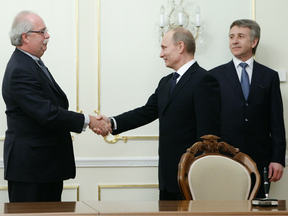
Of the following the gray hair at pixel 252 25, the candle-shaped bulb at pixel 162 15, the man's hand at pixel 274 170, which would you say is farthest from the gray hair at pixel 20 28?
the man's hand at pixel 274 170

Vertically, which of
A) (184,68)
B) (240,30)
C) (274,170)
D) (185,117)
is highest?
(240,30)

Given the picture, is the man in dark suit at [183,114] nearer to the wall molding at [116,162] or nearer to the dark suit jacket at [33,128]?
the dark suit jacket at [33,128]

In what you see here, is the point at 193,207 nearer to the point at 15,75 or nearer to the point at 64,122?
the point at 64,122

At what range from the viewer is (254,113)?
3.21 metres

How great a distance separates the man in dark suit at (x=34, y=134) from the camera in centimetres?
245

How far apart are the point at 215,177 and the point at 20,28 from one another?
1554mm

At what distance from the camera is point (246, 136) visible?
320cm

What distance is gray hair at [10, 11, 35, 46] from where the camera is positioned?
2648mm

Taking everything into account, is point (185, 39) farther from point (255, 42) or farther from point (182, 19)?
point (255, 42)

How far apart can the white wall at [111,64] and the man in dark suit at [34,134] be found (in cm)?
86

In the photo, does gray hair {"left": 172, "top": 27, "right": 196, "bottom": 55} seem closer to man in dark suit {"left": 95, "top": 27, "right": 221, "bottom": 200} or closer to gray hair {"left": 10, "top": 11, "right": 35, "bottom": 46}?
man in dark suit {"left": 95, "top": 27, "right": 221, "bottom": 200}

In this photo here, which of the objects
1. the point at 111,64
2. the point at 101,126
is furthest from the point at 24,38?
the point at 111,64

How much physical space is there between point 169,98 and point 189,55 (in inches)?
13.8

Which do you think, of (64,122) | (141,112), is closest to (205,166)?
(64,122)
